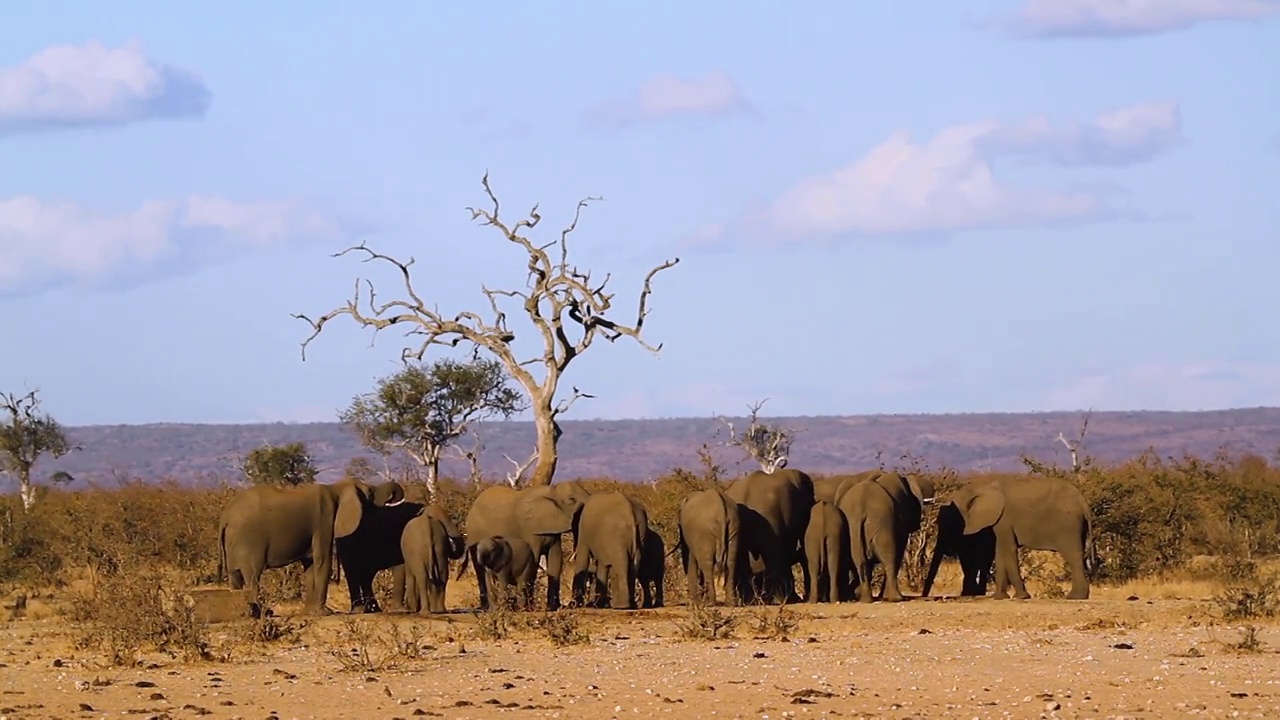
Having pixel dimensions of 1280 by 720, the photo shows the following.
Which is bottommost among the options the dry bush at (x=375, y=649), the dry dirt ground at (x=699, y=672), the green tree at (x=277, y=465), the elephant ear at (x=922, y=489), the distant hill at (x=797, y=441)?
the dry dirt ground at (x=699, y=672)

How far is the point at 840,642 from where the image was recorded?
66.8ft

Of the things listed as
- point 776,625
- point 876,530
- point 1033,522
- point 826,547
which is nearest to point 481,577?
point 826,547

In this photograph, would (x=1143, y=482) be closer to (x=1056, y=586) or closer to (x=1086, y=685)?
(x=1056, y=586)

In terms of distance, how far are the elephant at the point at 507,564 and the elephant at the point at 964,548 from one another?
5.85 meters

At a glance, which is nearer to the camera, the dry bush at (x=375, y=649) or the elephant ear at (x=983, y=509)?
the dry bush at (x=375, y=649)

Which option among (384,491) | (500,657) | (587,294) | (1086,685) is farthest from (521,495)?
(1086,685)

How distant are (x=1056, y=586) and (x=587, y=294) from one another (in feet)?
28.7

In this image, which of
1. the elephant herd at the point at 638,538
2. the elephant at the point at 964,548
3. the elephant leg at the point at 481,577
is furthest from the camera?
the elephant at the point at 964,548

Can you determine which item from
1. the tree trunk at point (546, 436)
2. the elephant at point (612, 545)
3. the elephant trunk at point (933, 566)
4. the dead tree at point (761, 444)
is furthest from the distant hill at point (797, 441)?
the elephant at point (612, 545)

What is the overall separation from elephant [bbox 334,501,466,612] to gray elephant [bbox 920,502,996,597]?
22.6 feet

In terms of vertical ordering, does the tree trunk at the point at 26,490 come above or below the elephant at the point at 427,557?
above

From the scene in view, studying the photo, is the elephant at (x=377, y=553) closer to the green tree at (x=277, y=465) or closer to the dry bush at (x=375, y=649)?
the dry bush at (x=375, y=649)

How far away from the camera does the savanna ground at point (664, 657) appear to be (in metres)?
15.8

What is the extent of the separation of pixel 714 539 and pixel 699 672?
832cm
